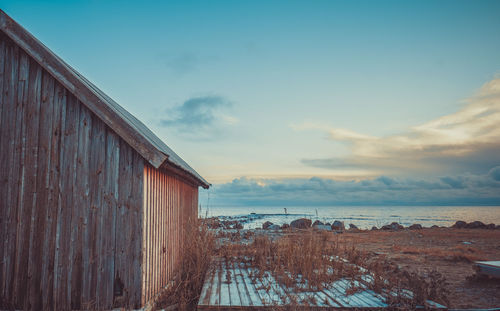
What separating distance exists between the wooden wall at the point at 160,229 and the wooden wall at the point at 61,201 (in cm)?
32

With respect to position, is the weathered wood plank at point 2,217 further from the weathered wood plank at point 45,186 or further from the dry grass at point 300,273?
the dry grass at point 300,273

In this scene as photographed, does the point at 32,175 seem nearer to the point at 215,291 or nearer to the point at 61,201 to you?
the point at 61,201

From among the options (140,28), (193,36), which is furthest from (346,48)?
(140,28)

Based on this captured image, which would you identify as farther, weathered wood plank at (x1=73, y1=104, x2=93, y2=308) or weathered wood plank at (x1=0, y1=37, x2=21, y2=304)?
weathered wood plank at (x1=0, y1=37, x2=21, y2=304)

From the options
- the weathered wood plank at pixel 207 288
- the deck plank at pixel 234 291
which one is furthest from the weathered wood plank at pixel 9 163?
the deck plank at pixel 234 291

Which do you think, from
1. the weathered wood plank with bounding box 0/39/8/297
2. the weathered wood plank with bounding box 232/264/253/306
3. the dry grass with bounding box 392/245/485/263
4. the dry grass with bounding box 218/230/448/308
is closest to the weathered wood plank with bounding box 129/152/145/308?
the weathered wood plank with bounding box 232/264/253/306

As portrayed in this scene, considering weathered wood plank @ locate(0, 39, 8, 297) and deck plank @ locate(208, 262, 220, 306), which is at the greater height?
weathered wood plank @ locate(0, 39, 8, 297)

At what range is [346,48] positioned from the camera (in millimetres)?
12664

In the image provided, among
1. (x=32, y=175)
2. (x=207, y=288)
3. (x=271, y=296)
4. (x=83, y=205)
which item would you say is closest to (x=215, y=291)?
(x=207, y=288)

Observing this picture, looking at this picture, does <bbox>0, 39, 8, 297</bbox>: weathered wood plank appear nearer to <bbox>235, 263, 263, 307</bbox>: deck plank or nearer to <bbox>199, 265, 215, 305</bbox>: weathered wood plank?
<bbox>199, 265, 215, 305</bbox>: weathered wood plank

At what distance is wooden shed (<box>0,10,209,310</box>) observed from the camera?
193 inches

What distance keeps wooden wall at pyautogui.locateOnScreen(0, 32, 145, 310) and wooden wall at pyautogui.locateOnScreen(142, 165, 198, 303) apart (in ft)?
1.04

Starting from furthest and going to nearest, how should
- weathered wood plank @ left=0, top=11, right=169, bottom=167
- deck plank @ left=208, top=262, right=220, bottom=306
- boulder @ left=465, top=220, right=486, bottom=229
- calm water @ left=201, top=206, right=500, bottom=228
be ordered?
calm water @ left=201, top=206, right=500, bottom=228 → boulder @ left=465, top=220, right=486, bottom=229 → deck plank @ left=208, top=262, right=220, bottom=306 → weathered wood plank @ left=0, top=11, right=169, bottom=167

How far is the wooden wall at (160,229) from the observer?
526 centimetres
